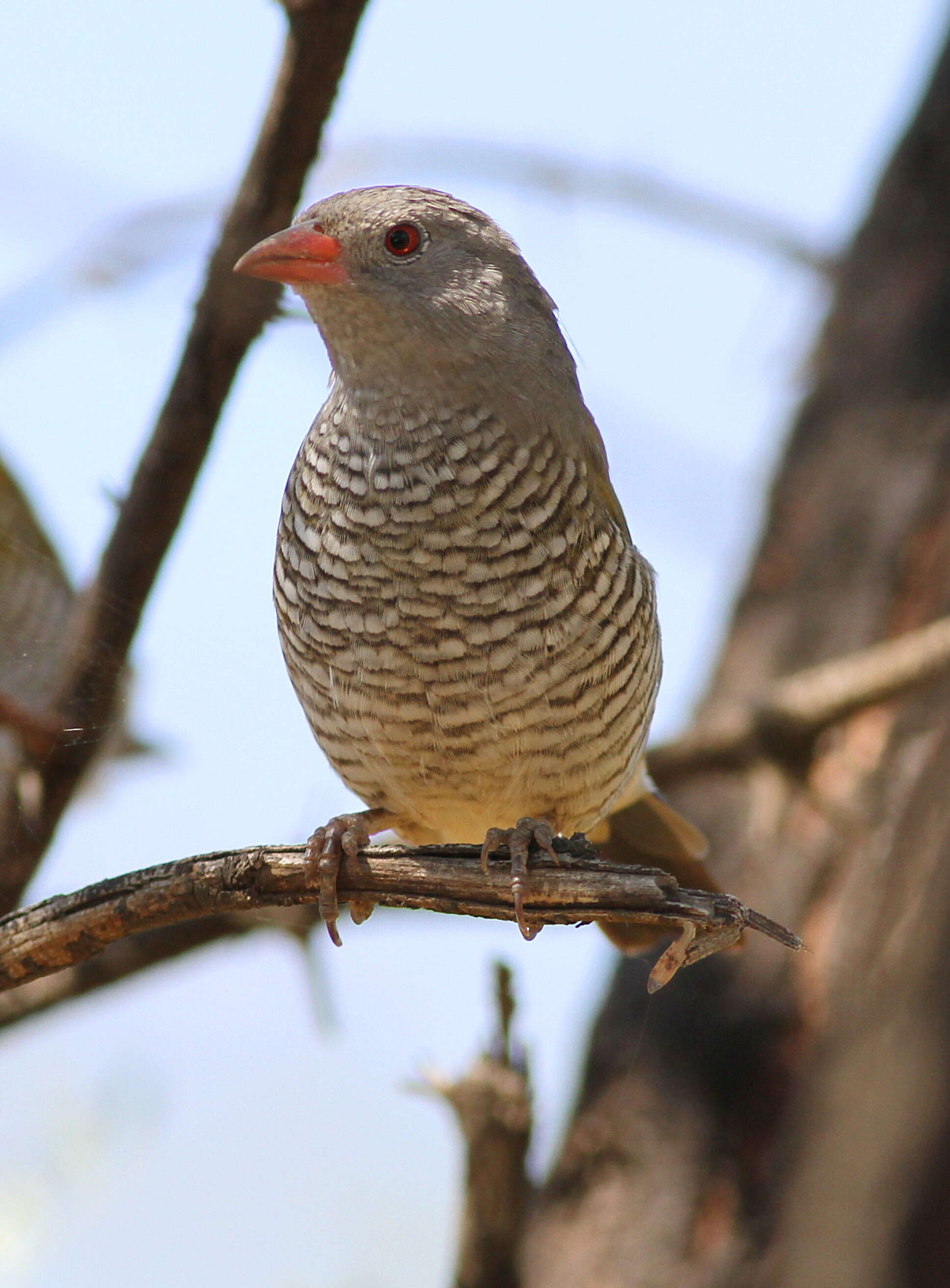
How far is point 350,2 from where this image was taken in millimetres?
2951

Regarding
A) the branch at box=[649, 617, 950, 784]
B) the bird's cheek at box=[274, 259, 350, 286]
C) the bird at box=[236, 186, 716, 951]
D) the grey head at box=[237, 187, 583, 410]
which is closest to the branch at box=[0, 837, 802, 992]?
the bird at box=[236, 186, 716, 951]

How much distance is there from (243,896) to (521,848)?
0.54 metres

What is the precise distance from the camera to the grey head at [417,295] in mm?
2961

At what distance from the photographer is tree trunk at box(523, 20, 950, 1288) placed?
16.4 feet

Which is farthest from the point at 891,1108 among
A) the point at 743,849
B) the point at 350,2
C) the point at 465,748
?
the point at 743,849

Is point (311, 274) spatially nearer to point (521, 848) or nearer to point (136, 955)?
point (521, 848)

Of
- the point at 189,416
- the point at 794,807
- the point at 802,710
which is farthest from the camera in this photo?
the point at 794,807

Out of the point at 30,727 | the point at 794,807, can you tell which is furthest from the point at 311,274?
the point at 794,807

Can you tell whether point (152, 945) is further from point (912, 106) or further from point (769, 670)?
point (912, 106)

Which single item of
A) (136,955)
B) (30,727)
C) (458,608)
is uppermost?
(458,608)

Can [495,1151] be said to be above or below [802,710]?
below

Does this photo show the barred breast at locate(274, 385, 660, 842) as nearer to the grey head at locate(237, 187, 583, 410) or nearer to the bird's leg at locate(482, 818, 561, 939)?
the grey head at locate(237, 187, 583, 410)

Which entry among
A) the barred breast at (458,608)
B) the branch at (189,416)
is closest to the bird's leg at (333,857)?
the barred breast at (458,608)

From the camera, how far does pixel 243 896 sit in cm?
254
